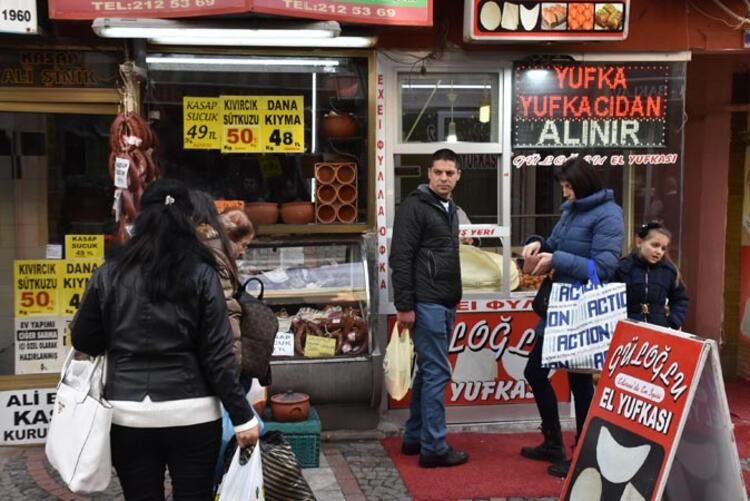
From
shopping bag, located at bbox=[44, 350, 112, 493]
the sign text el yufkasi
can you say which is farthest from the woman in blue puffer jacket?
shopping bag, located at bbox=[44, 350, 112, 493]

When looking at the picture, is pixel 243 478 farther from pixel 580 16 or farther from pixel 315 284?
pixel 580 16

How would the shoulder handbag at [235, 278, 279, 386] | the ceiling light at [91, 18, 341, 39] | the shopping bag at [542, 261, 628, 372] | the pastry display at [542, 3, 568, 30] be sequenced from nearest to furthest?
the shoulder handbag at [235, 278, 279, 386] → the shopping bag at [542, 261, 628, 372] → the ceiling light at [91, 18, 341, 39] → the pastry display at [542, 3, 568, 30]

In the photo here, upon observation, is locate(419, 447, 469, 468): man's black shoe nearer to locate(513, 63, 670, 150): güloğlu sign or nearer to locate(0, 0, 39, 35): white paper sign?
locate(513, 63, 670, 150): güloğlu sign

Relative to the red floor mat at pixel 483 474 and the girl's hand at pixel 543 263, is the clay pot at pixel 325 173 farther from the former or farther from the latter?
the red floor mat at pixel 483 474

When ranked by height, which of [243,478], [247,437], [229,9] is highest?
[229,9]

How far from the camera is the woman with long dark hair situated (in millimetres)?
2875

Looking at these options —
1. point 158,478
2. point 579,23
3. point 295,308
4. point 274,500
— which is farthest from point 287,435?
point 579,23

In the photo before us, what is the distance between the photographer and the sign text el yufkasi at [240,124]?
5.63 m

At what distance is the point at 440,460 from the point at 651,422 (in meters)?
1.78

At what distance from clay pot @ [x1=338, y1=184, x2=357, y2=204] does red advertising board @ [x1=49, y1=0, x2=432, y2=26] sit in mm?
1335

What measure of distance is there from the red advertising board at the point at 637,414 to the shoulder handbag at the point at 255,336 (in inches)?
64.1

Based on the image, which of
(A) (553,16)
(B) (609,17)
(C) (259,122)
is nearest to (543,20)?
(A) (553,16)

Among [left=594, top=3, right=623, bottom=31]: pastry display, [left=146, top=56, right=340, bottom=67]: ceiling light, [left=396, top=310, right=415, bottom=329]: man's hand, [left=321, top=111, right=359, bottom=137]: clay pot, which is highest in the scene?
[left=594, top=3, right=623, bottom=31]: pastry display

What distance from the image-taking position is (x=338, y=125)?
19.0 ft
